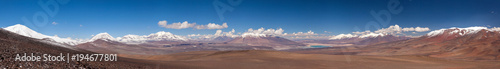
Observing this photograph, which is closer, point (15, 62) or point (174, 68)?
point (15, 62)

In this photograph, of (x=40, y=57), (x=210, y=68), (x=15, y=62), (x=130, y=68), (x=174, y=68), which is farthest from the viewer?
(x=210, y=68)

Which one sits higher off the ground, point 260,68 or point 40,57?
point 40,57

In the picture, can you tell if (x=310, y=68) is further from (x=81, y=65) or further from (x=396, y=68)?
(x=81, y=65)

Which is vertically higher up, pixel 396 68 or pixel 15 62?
pixel 15 62

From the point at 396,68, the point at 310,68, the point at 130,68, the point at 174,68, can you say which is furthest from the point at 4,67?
the point at 396,68

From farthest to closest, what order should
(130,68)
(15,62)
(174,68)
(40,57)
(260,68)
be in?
(260,68) → (174,68) → (130,68) → (40,57) → (15,62)

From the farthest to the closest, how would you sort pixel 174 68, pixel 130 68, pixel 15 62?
pixel 174 68, pixel 130 68, pixel 15 62

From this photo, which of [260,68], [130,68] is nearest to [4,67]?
[130,68]

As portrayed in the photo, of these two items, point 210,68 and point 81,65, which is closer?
point 81,65

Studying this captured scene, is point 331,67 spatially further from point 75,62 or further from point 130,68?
point 75,62
